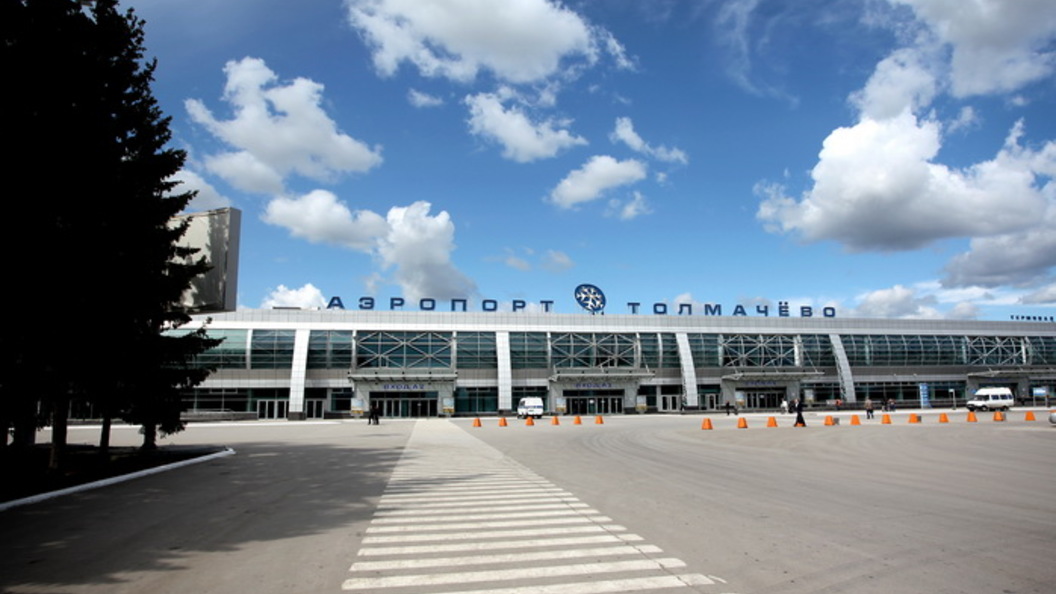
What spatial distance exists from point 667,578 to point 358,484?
9305 mm

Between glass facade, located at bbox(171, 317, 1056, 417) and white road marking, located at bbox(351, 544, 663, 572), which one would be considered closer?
white road marking, located at bbox(351, 544, 663, 572)

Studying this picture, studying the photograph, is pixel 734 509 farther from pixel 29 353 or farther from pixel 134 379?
pixel 134 379

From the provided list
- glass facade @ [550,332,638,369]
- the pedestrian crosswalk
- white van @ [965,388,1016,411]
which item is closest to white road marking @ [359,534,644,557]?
the pedestrian crosswalk

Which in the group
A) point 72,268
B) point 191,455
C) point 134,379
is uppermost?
point 72,268

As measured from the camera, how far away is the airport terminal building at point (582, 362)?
64500 mm

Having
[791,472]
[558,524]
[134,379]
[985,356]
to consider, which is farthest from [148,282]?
[985,356]

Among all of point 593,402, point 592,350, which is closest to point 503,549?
point 593,402

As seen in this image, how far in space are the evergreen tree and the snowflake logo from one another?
54.8 m

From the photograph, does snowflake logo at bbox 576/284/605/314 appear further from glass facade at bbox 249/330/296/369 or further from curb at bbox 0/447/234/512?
curb at bbox 0/447/234/512

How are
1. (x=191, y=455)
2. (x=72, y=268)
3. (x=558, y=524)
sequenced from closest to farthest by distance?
(x=558, y=524) < (x=72, y=268) < (x=191, y=455)

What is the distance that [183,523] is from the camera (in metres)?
9.62

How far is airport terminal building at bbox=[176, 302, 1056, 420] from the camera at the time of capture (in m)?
64.5

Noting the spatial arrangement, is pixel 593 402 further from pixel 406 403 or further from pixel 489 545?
pixel 489 545

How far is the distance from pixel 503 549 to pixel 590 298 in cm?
6489
